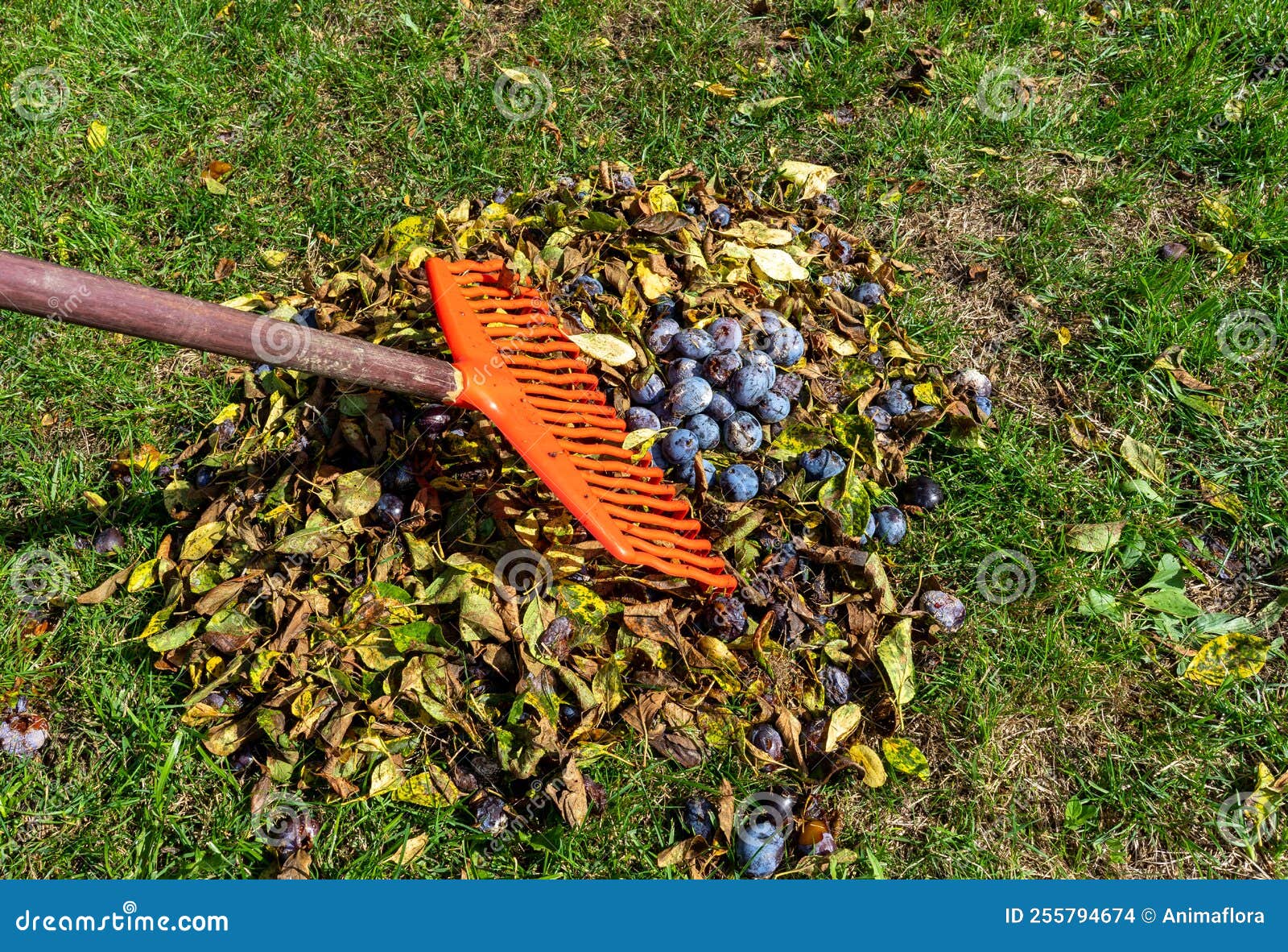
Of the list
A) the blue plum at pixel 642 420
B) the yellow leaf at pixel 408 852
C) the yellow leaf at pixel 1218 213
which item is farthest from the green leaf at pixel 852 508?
the yellow leaf at pixel 1218 213

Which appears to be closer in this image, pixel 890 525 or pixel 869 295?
pixel 890 525

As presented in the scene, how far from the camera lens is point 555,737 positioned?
2.85 m

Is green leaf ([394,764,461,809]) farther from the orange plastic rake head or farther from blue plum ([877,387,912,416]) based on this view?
blue plum ([877,387,912,416])

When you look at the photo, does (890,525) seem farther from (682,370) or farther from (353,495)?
(353,495)

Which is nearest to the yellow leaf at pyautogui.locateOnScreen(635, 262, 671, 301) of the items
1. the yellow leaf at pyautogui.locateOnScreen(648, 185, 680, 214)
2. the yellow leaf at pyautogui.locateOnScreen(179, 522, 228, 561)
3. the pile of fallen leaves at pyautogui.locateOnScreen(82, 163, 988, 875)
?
the pile of fallen leaves at pyautogui.locateOnScreen(82, 163, 988, 875)

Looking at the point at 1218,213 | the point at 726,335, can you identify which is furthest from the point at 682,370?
the point at 1218,213

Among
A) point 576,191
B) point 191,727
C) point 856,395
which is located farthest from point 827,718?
point 576,191

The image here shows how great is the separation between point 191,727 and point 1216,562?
3.55 metres

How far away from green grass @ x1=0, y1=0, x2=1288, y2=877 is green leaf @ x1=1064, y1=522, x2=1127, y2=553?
4cm

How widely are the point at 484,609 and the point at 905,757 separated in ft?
4.66

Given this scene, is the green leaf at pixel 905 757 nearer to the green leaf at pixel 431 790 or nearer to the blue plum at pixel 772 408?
the blue plum at pixel 772 408

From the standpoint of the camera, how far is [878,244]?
398 centimetres

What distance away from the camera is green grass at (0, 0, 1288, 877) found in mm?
2984

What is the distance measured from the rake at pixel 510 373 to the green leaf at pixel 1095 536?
1295 millimetres
